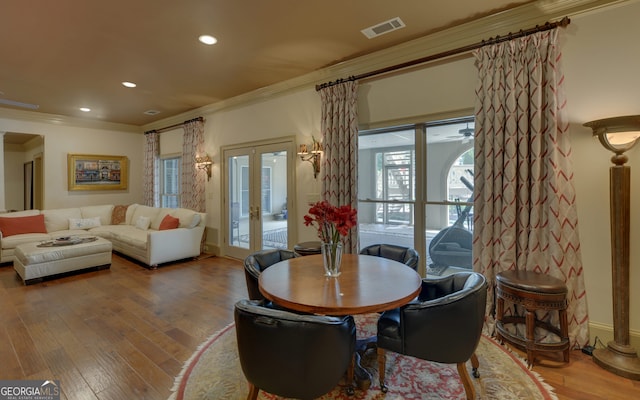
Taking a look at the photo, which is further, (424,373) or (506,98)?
(506,98)

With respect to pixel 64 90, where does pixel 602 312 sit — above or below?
below

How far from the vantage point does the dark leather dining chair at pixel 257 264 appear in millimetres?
2424

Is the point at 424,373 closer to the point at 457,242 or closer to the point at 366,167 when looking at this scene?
the point at 457,242

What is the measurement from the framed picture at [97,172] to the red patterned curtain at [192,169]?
238 cm

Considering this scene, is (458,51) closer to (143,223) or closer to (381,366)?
(381,366)

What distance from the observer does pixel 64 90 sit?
5047 millimetres

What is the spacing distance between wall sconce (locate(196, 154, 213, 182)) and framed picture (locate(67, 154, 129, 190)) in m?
3.03

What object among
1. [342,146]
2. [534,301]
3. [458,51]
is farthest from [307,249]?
[458,51]

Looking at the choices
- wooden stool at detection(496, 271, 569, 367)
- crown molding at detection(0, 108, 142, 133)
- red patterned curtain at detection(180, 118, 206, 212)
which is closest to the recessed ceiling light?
red patterned curtain at detection(180, 118, 206, 212)

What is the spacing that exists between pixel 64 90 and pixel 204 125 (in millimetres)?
2257

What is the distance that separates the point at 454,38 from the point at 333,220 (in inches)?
98.2

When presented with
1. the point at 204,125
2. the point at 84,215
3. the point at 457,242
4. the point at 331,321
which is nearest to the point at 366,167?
the point at 457,242

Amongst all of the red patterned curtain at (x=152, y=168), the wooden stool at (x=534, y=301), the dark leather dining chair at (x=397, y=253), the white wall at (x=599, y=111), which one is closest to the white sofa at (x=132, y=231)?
the red patterned curtain at (x=152, y=168)

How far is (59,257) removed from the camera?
15.1 ft
